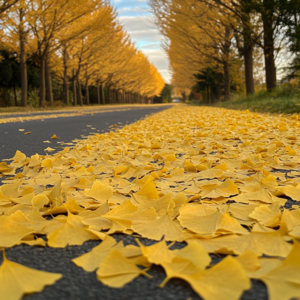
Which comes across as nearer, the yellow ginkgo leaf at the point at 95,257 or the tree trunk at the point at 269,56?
the yellow ginkgo leaf at the point at 95,257

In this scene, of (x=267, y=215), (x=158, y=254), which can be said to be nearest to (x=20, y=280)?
(x=158, y=254)

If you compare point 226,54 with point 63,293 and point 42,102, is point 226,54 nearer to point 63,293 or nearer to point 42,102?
point 42,102

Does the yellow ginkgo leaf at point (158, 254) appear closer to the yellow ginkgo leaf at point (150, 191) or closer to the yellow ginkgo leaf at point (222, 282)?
the yellow ginkgo leaf at point (222, 282)

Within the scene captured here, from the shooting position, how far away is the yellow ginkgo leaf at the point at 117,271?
0.72 m

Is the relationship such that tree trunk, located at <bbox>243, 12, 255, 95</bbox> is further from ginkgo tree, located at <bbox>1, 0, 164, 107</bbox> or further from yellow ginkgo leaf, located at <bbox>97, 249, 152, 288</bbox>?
yellow ginkgo leaf, located at <bbox>97, 249, 152, 288</bbox>

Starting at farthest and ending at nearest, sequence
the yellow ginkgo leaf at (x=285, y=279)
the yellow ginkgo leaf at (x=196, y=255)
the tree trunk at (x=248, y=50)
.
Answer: the tree trunk at (x=248, y=50) < the yellow ginkgo leaf at (x=196, y=255) < the yellow ginkgo leaf at (x=285, y=279)

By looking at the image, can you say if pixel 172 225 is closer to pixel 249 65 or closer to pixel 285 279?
pixel 285 279

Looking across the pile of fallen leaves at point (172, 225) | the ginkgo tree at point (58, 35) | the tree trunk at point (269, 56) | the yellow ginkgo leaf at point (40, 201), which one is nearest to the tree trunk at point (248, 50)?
the tree trunk at point (269, 56)

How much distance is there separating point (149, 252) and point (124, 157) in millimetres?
1799

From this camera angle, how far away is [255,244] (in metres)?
0.88

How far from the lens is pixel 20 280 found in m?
0.70

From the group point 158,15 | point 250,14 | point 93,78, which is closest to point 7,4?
point 158,15

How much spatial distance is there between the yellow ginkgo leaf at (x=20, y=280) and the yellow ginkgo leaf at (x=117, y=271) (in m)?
0.10

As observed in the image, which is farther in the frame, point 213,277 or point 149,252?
point 149,252
